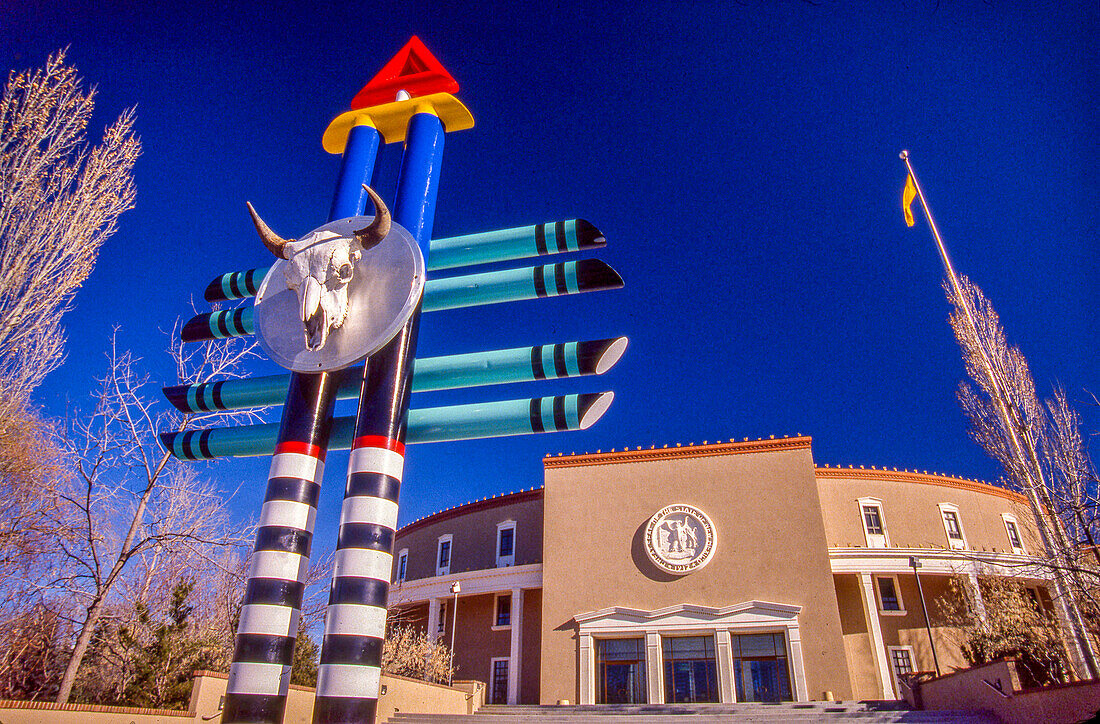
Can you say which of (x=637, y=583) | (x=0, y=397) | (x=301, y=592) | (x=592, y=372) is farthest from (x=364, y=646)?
(x=637, y=583)

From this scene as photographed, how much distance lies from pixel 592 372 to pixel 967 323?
13.1m

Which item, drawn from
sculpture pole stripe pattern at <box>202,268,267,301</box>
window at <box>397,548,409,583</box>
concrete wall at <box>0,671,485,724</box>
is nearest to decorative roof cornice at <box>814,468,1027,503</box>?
concrete wall at <box>0,671,485,724</box>

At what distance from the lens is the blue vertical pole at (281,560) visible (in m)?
6.63

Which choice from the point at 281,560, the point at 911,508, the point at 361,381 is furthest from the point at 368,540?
the point at 911,508

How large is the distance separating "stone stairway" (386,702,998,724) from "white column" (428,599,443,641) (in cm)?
759

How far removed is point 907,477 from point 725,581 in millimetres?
11386

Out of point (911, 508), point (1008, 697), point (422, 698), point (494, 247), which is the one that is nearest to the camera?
point (494, 247)

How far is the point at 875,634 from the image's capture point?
2208 centimetres

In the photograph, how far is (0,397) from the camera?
951cm

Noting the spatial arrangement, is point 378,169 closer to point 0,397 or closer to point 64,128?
point 64,128

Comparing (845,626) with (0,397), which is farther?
(845,626)

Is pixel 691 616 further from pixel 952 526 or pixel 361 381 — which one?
pixel 361 381

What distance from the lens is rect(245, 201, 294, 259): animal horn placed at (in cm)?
823

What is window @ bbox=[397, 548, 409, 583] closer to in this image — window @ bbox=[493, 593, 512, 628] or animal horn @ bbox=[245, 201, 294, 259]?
window @ bbox=[493, 593, 512, 628]
